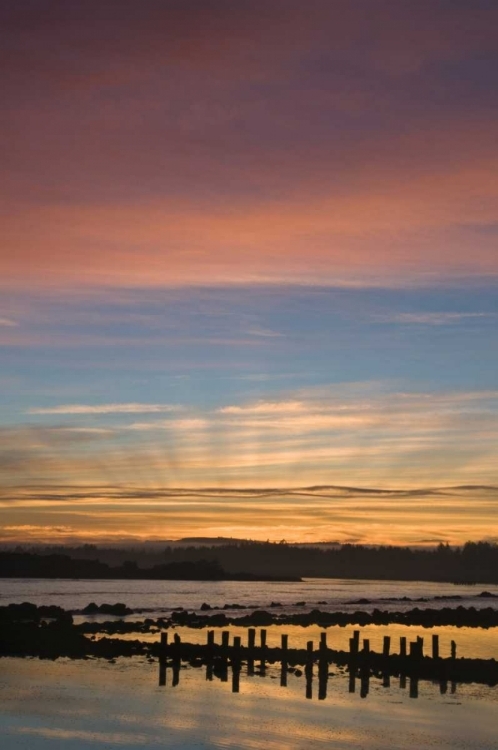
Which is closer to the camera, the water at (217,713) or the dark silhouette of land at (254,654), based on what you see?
the water at (217,713)

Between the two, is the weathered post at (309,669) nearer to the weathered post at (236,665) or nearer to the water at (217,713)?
the water at (217,713)

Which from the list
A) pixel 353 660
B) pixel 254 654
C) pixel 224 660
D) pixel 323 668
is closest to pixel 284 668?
pixel 323 668

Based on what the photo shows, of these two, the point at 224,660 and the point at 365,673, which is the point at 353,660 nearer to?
the point at 365,673

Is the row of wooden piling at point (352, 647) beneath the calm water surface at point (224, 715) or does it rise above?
above

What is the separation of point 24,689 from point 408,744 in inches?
684

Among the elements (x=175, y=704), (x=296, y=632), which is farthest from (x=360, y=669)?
(x=296, y=632)

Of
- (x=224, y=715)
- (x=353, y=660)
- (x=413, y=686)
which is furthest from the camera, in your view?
(x=353, y=660)

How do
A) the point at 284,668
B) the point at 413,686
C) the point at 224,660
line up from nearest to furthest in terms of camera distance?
1. the point at 413,686
2. the point at 284,668
3. the point at 224,660

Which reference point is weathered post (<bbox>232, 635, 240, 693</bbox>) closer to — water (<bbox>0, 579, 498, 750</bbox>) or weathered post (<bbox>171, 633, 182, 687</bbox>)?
water (<bbox>0, 579, 498, 750</bbox>)

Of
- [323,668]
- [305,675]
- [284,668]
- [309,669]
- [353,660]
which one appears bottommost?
[305,675]

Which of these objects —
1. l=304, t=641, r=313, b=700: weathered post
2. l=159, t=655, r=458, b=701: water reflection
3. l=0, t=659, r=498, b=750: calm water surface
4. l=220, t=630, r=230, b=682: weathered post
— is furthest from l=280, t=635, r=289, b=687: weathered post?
l=220, t=630, r=230, b=682: weathered post

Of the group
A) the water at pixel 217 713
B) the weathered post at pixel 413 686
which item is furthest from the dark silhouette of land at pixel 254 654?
the water at pixel 217 713

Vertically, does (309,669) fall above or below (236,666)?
above

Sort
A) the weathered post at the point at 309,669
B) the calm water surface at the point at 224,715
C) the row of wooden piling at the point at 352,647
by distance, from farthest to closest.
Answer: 1. the row of wooden piling at the point at 352,647
2. the weathered post at the point at 309,669
3. the calm water surface at the point at 224,715
